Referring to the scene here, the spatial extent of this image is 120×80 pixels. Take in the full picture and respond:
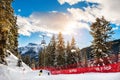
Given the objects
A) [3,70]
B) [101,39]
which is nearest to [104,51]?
[101,39]

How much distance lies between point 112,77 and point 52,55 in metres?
75.8

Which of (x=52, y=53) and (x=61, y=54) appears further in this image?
(x=52, y=53)

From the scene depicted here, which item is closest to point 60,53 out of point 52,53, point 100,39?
point 52,53

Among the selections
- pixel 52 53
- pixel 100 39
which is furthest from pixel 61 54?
pixel 100 39

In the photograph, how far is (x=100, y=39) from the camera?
62125 mm

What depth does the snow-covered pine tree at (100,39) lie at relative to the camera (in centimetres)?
6161

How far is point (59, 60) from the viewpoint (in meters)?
95.1

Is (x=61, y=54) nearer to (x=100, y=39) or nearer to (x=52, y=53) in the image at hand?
(x=52, y=53)

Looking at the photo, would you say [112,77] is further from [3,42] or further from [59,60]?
[59,60]

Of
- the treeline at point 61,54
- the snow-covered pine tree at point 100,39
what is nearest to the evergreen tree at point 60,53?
the treeline at point 61,54

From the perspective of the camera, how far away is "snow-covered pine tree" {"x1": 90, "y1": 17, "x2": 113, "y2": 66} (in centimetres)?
6161

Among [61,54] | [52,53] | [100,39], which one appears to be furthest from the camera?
[52,53]

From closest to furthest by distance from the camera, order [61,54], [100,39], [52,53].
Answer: [100,39] < [61,54] < [52,53]

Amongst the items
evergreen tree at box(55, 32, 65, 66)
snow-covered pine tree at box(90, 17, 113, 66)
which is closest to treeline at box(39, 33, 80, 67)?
evergreen tree at box(55, 32, 65, 66)
